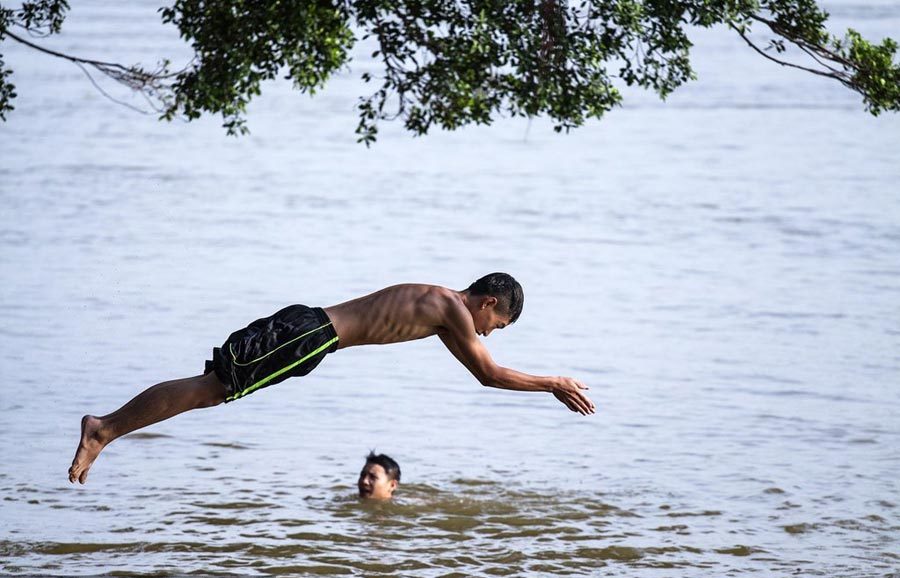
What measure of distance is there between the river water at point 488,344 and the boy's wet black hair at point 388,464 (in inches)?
8.7

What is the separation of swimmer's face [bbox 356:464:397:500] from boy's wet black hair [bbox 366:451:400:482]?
3cm

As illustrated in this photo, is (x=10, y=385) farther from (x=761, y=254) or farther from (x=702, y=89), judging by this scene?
(x=702, y=89)

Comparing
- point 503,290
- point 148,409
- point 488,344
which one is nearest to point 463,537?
point 503,290

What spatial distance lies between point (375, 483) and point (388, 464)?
0.62 ft

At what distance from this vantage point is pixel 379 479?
1113cm

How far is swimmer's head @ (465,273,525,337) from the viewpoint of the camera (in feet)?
25.4

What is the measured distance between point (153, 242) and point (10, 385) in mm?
8221

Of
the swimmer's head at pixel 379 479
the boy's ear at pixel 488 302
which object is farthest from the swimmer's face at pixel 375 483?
the boy's ear at pixel 488 302

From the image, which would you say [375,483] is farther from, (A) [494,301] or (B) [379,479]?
(A) [494,301]

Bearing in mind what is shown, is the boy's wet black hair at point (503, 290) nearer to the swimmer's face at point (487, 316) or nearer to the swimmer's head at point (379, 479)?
the swimmer's face at point (487, 316)

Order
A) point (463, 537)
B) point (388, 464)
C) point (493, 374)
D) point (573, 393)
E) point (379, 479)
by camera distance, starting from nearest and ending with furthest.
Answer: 1. point (573, 393)
2. point (493, 374)
3. point (463, 537)
4. point (379, 479)
5. point (388, 464)

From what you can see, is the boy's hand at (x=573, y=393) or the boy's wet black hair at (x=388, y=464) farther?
the boy's wet black hair at (x=388, y=464)

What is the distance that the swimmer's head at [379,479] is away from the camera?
11148 millimetres

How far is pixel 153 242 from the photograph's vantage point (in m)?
21.9
